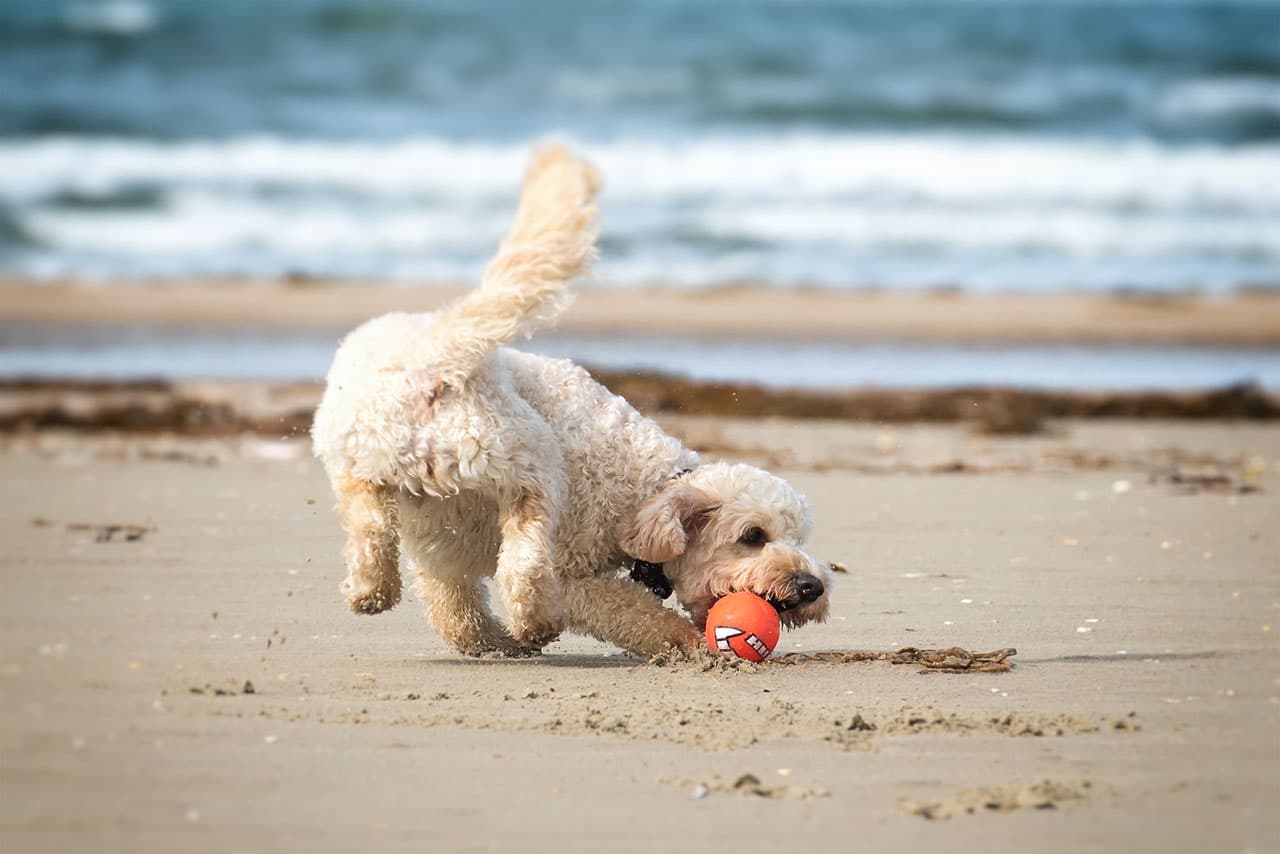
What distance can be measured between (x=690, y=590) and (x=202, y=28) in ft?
108

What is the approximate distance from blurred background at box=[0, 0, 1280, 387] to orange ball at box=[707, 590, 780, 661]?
922 cm

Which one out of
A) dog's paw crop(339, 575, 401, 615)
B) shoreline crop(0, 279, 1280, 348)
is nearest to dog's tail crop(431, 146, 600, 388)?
dog's paw crop(339, 575, 401, 615)

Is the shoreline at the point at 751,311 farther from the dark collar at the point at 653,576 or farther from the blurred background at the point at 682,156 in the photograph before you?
the dark collar at the point at 653,576

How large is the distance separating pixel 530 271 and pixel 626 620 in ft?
4.13

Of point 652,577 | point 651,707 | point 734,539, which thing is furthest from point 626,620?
point 651,707

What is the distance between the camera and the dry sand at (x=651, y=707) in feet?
12.6

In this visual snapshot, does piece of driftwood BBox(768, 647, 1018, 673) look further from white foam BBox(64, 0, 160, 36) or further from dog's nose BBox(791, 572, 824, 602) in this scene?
white foam BBox(64, 0, 160, 36)

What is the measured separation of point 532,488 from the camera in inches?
216

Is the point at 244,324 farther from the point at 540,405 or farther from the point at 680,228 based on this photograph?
the point at 540,405

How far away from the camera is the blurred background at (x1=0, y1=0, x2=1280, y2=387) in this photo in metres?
17.9

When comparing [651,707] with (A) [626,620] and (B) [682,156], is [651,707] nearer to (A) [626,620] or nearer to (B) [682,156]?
(A) [626,620]

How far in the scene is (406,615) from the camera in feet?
21.9

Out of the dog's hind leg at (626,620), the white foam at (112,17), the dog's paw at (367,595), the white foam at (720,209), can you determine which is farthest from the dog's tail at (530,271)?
the white foam at (112,17)

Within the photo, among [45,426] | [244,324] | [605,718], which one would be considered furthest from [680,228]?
[605,718]
